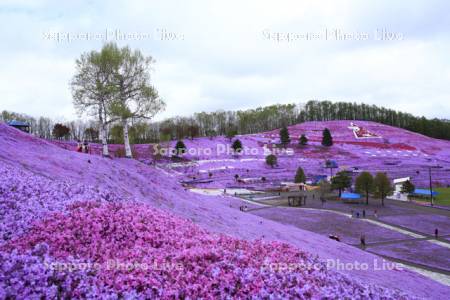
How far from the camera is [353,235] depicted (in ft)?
113

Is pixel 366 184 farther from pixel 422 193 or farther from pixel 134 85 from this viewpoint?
pixel 134 85

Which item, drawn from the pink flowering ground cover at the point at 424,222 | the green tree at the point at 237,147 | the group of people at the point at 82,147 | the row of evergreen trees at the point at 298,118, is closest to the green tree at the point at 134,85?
the group of people at the point at 82,147

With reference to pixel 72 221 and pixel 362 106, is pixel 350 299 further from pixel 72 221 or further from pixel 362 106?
pixel 362 106

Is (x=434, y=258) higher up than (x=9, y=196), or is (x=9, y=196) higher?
(x=9, y=196)

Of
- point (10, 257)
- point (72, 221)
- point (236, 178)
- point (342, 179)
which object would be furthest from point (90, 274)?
point (236, 178)

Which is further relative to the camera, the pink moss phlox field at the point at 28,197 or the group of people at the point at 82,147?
the group of people at the point at 82,147

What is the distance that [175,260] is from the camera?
7715 millimetres

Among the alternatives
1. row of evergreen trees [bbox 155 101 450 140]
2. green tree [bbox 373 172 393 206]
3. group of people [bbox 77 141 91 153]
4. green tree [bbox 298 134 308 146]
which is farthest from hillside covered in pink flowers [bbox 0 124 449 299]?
row of evergreen trees [bbox 155 101 450 140]

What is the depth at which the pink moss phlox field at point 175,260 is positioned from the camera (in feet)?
21.5

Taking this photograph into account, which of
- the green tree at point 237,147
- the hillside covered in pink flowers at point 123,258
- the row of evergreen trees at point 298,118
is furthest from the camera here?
the row of evergreen trees at point 298,118

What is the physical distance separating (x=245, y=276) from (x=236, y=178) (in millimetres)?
68810

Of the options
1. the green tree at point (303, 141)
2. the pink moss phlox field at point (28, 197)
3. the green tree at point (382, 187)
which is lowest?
the green tree at point (382, 187)

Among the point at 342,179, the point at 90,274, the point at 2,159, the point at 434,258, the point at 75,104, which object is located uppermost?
the point at 75,104

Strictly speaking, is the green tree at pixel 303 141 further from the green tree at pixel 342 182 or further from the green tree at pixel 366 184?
the green tree at pixel 366 184
